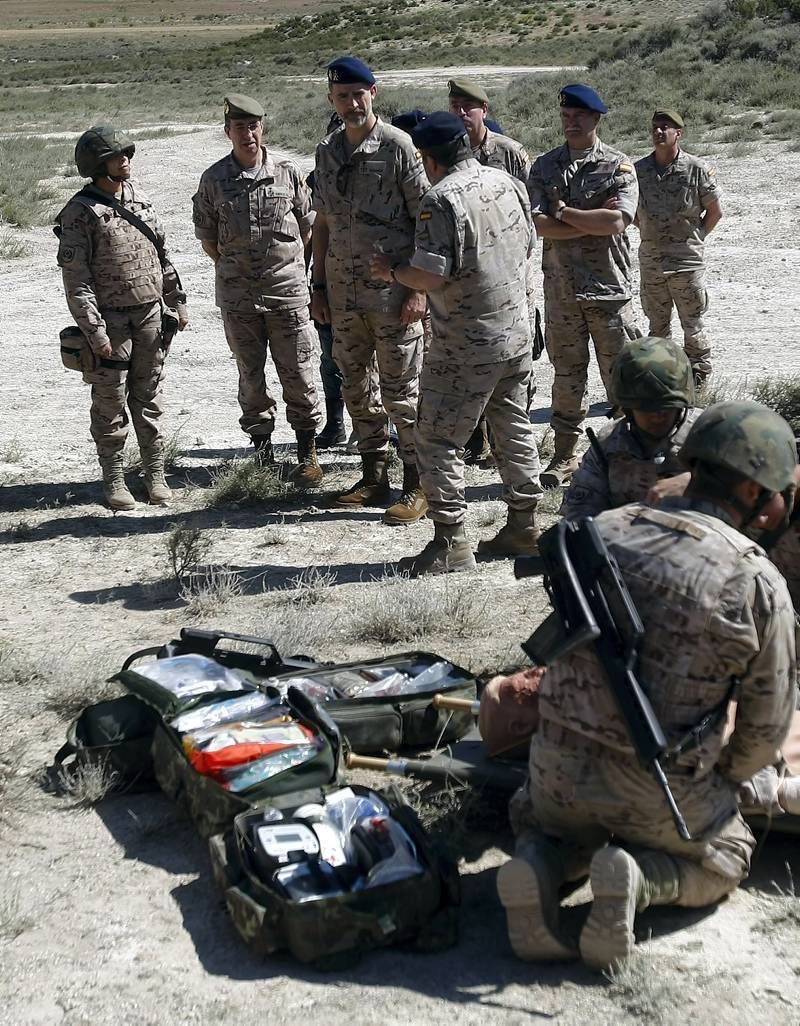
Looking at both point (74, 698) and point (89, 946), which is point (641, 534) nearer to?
point (89, 946)

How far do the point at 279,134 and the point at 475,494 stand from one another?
21.5 metres

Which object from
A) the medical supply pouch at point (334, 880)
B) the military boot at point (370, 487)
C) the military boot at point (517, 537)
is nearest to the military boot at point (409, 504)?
the military boot at point (370, 487)

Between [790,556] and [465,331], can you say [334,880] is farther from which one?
[465,331]

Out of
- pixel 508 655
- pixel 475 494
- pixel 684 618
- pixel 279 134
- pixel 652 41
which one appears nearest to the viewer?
pixel 684 618

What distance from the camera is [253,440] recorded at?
8070 millimetres

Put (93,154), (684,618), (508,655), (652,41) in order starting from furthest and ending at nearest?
(652,41)
(93,154)
(508,655)
(684,618)

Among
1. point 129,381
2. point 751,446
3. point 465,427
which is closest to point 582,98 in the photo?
point 465,427

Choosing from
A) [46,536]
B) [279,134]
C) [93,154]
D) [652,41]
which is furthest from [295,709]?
[652,41]

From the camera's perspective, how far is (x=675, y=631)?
3189 millimetres

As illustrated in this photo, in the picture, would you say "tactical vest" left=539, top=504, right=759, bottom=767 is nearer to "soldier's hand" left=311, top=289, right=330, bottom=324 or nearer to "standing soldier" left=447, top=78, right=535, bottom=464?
"standing soldier" left=447, top=78, right=535, bottom=464

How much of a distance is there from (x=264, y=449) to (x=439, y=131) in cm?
291

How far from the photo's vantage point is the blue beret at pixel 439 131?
5586 mm

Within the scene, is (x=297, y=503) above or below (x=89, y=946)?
below

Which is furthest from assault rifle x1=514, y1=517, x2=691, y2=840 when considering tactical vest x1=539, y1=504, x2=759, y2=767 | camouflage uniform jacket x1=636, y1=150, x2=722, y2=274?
camouflage uniform jacket x1=636, y1=150, x2=722, y2=274
